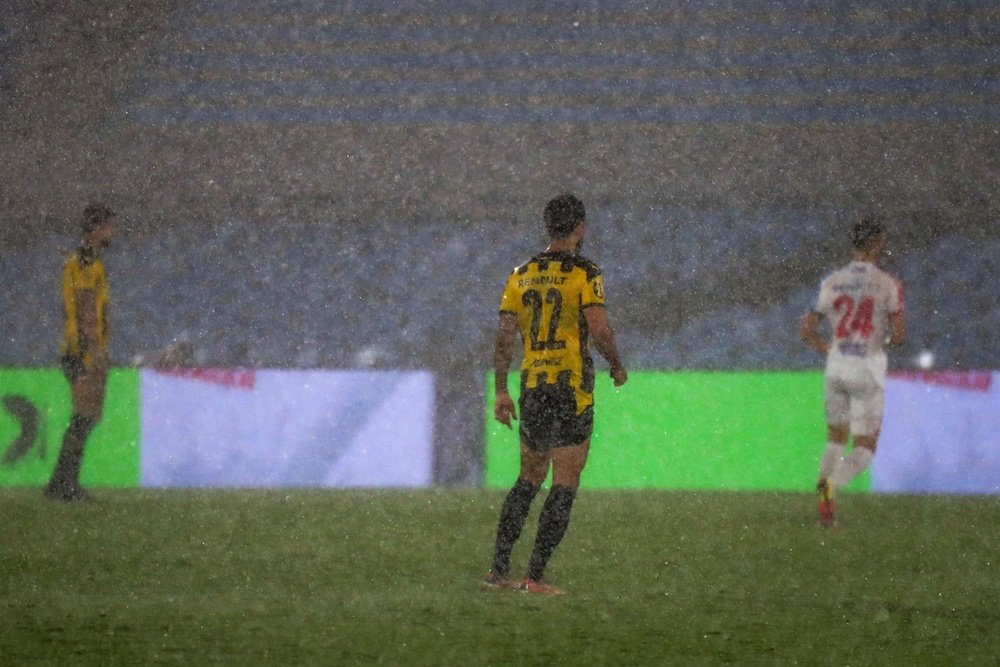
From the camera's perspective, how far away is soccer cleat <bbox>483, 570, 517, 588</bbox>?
201 inches

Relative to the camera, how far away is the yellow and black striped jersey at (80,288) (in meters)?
8.23

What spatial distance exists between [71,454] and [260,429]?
2.33 meters

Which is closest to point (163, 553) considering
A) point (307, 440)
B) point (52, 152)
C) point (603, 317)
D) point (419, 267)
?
point (603, 317)

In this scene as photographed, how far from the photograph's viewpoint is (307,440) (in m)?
10.8

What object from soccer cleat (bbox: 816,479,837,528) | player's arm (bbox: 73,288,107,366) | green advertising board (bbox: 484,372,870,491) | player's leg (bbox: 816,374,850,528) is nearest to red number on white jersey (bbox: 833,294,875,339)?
player's leg (bbox: 816,374,850,528)

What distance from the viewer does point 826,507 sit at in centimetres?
766

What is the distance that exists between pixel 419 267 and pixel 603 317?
11.8 metres

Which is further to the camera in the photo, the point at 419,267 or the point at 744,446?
the point at 419,267

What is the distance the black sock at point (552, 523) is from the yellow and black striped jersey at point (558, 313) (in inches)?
10.9

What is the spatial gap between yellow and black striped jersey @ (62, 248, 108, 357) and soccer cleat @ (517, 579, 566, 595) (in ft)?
13.1

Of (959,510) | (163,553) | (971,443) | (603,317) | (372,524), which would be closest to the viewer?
(603,317)

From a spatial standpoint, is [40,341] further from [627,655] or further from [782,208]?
[627,655]

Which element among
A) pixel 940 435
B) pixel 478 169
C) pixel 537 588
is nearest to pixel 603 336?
pixel 537 588

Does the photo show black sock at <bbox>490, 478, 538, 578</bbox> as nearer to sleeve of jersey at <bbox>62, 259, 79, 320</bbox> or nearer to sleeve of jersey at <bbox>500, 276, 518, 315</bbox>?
sleeve of jersey at <bbox>500, 276, 518, 315</bbox>
